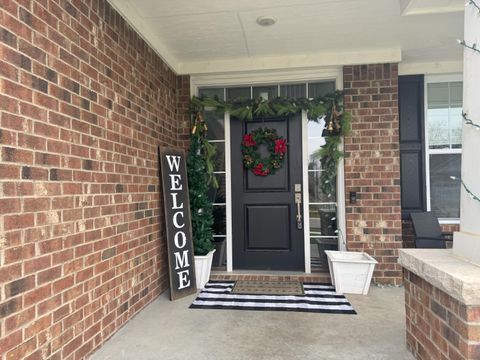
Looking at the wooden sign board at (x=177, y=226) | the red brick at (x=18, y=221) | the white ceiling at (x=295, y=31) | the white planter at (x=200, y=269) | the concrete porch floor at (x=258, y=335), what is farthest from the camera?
the white planter at (x=200, y=269)

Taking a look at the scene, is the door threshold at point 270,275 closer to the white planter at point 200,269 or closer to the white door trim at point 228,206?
the white door trim at point 228,206

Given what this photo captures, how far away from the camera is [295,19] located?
3023 mm

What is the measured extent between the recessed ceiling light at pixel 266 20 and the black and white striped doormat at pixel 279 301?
2578mm

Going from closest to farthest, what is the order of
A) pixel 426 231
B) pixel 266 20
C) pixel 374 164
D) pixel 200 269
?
1. pixel 266 20
2. pixel 426 231
3. pixel 200 269
4. pixel 374 164

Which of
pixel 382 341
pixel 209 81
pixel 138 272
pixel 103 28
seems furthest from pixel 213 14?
pixel 382 341

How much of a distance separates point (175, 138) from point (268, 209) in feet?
4.60

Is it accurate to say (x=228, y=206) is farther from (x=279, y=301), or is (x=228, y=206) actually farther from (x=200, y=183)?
(x=279, y=301)

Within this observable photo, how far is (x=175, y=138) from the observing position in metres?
4.01

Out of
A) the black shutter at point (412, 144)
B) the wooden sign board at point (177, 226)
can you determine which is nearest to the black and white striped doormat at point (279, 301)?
the wooden sign board at point (177, 226)

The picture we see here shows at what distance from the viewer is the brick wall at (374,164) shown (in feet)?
12.2

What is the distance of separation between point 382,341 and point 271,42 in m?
2.89

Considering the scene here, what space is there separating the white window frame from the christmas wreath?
23cm

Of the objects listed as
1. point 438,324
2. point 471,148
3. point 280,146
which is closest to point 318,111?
point 280,146

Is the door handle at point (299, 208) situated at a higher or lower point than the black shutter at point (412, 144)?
lower
